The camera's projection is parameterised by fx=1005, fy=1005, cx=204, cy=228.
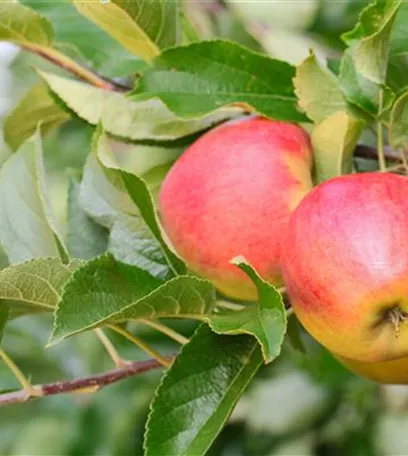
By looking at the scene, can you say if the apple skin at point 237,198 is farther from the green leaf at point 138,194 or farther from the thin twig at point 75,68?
the thin twig at point 75,68

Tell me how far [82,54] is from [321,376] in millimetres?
504

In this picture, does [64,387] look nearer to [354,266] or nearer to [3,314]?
[3,314]

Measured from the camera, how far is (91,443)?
1.32 meters

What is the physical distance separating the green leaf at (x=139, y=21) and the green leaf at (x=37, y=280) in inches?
9.7

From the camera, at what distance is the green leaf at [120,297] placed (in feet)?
2.33

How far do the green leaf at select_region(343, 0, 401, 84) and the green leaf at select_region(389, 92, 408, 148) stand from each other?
0.02 meters

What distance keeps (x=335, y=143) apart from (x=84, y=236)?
0.84 ft

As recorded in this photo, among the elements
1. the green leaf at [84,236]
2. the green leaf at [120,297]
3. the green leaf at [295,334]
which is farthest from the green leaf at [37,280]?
the green leaf at [295,334]

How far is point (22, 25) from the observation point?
937 mm

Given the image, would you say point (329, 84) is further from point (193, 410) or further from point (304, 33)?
point (304, 33)

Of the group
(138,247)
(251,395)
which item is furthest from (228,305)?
(251,395)

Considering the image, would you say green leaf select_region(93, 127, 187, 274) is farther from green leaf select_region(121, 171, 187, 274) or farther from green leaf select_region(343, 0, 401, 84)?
green leaf select_region(343, 0, 401, 84)

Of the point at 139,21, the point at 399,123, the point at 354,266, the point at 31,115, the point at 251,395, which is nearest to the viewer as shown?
the point at 354,266

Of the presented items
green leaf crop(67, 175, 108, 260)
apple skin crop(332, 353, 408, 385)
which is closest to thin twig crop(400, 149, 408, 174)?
apple skin crop(332, 353, 408, 385)
